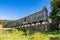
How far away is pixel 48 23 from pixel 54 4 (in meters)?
1.70

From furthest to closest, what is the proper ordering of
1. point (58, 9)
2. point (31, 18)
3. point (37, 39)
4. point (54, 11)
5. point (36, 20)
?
point (31, 18)
point (36, 20)
point (54, 11)
point (58, 9)
point (37, 39)

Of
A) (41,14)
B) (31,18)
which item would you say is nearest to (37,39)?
(41,14)

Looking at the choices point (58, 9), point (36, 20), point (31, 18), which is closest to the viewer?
point (58, 9)

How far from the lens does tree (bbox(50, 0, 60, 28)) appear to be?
37.3 feet

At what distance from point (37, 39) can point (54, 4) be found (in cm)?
592

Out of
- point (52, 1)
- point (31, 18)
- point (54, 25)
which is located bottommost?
point (54, 25)

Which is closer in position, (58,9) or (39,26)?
(58,9)

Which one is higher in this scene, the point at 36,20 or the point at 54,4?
the point at 54,4

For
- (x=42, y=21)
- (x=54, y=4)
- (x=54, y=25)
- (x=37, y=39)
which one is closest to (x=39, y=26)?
(x=42, y=21)

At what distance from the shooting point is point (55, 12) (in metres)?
12.0

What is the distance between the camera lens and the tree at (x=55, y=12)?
11.4 metres

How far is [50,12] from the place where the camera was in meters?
12.8

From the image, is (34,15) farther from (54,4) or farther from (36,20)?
(54,4)

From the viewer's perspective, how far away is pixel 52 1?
12.3 m
